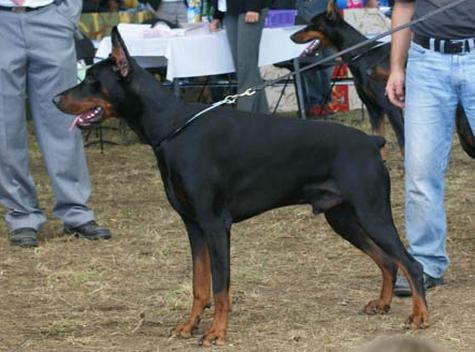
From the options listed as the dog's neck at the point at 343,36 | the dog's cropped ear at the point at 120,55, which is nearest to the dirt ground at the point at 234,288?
the dog's cropped ear at the point at 120,55

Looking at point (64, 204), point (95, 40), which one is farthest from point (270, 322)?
point (95, 40)

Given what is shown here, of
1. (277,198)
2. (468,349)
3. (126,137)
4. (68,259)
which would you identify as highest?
(277,198)

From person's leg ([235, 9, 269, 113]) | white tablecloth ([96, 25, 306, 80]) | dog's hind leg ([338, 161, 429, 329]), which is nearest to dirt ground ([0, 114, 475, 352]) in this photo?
dog's hind leg ([338, 161, 429, 329])

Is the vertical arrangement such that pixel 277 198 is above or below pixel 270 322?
above

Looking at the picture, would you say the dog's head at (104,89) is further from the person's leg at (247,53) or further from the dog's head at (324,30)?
the person's leg at (247,53)

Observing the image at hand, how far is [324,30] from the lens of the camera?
10570 millimetres

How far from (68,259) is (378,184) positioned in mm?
2358

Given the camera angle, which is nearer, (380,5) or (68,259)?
(68,259)

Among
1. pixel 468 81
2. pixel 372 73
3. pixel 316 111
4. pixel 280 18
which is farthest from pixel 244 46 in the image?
pixel 468 81

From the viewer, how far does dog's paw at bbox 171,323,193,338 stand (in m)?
5.11

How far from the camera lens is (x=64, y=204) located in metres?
7.32

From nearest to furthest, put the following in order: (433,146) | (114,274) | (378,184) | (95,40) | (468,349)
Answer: (468,349)
(378,184)
(433,146)
(114,274)
(95,40)

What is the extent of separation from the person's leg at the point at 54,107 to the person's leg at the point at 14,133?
2.9 inches

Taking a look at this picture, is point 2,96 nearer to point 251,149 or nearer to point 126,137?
point 251,149
